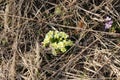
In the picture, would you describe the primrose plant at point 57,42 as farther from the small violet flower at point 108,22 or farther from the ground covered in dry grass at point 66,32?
the small violet flower at point 108,22

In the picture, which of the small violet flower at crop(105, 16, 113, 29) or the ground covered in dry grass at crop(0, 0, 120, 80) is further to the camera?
the small violet flower at crop(105, 16, 113, 29)

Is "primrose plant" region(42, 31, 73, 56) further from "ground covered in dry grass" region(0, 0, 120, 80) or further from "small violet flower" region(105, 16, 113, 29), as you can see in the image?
"small violet flower" region(105, 16, 113, 29)

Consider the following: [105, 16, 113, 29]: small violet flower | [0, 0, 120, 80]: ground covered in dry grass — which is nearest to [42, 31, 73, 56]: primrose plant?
[0, 0, 120, 80]: ground covered in dry grass

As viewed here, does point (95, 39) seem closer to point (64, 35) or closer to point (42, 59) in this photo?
point (64, 35)

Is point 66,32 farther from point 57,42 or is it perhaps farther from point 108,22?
point 108,22

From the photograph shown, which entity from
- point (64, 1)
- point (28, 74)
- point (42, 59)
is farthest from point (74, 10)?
point (28, 74)

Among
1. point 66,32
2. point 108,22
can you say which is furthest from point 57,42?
point 108,22
